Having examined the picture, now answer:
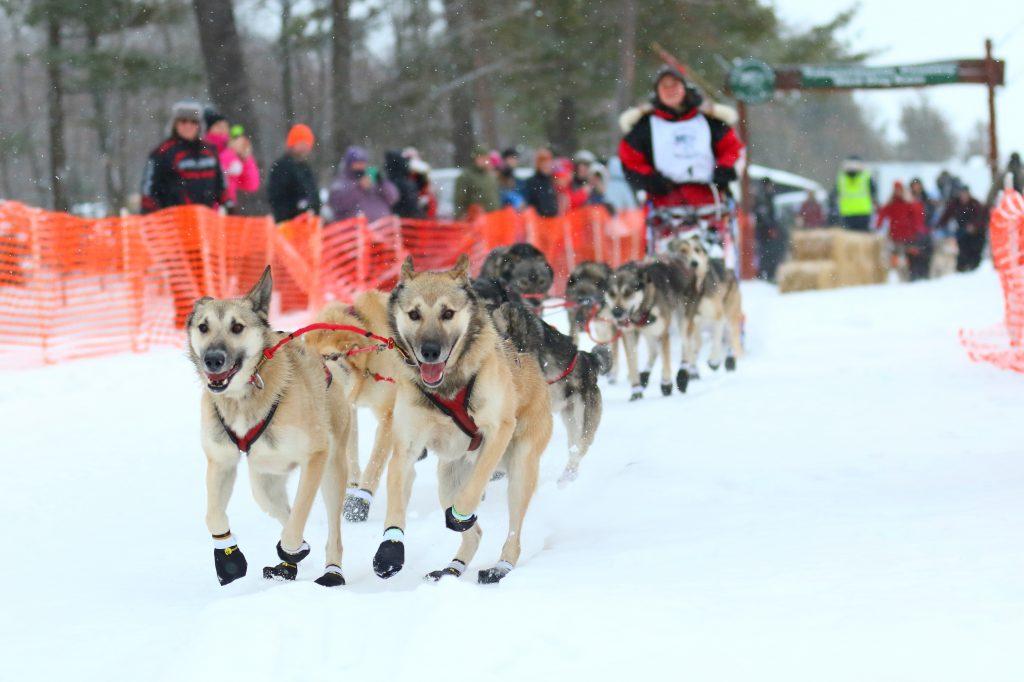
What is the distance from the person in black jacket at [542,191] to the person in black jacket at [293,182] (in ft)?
15.1

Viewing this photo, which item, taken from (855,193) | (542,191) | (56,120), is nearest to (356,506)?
(542,191)

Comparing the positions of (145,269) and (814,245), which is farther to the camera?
(814,245)

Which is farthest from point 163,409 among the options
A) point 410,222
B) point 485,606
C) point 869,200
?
point 869,200

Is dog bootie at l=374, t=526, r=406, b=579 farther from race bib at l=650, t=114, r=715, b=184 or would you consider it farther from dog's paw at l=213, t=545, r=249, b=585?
race bib at l=650, t=114, r=715, b=184

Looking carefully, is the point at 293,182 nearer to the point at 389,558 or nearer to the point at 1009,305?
the point at 1009,305

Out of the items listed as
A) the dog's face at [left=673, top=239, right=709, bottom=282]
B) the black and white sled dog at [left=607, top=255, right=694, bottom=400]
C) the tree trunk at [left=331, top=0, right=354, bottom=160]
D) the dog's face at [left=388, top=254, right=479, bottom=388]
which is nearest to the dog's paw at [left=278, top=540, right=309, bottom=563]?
the dog's face at [left=388, top=254, right=479, bottom=388]

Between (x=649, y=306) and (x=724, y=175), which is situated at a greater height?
(x=724, y=175)

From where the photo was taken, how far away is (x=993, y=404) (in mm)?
7398

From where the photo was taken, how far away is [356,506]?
5.13 m

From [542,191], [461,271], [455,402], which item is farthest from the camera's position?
[542,191]

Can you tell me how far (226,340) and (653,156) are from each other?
18.9 feet

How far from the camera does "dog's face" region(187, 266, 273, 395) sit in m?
3.97

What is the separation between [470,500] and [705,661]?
4.38 feet

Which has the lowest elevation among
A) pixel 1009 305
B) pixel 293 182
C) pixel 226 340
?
pixel 1009 305
